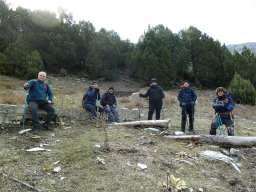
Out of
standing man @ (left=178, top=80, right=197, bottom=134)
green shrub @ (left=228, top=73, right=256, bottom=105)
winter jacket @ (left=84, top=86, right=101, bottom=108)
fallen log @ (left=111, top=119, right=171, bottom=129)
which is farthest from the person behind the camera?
green shrub @ (left=228, top=73, right=256, bottom=105)

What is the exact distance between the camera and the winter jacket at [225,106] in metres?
5.21

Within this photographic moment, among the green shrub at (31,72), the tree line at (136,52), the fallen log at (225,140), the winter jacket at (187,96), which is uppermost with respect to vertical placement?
the tree line at (136,52)

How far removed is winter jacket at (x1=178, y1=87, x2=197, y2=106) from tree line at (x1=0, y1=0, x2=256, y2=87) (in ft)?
49.8

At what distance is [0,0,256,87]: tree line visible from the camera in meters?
21.8

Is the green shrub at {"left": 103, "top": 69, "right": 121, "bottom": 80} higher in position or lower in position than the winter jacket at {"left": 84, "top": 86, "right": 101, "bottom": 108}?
higher

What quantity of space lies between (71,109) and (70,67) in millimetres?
20843

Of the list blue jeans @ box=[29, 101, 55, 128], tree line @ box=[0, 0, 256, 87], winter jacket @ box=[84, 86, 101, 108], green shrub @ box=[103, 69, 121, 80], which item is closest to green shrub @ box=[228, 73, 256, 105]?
tree line @ box=[0, 0, 256, 87]

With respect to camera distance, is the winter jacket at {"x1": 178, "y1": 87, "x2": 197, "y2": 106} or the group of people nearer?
the group of people

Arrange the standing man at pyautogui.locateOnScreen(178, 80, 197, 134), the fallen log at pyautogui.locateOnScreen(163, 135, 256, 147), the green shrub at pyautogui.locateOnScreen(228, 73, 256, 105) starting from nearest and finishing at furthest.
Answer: the fallen log at pyautogui.locateOnScreen(163, 135, 256, 147), the standing man at pyautogui.locateOnScreen(178, 80, 197, 134), the green shrub at pyautogui.locateOnScreen(228, 73, 256, 105)

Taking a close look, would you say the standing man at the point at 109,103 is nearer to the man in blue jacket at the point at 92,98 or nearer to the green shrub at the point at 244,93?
the man in blue jacket at the point at 92,98

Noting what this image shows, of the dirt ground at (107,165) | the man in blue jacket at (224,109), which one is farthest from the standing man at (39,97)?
the man in blue jacket at (224,109)

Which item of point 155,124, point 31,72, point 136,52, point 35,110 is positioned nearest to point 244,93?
point 155,124

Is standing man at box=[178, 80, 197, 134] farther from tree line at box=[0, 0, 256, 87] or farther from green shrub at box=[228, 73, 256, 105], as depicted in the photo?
tree line at box=[0, 0, 256, 87]

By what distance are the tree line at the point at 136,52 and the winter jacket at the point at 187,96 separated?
15185 mm
